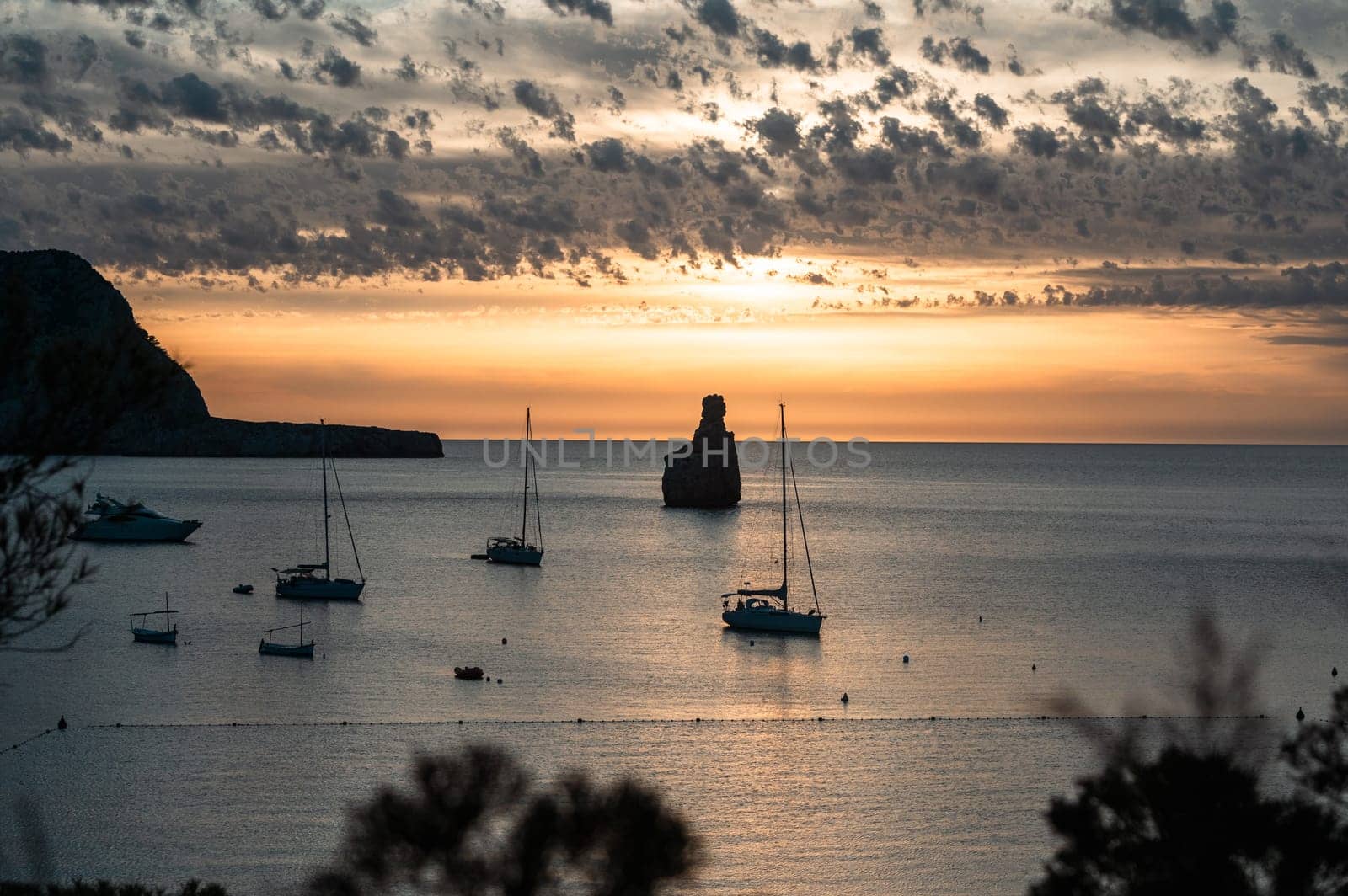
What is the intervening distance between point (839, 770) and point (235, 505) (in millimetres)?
149724

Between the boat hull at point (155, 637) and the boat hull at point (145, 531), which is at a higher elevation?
the boat hull at point (145, 531)

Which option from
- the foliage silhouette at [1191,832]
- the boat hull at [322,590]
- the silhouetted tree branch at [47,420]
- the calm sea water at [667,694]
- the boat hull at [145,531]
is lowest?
the calm sea water at [667,694]

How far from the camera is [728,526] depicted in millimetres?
146000

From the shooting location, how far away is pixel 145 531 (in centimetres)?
12219

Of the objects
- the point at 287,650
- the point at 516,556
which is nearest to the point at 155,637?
the point at 287,650

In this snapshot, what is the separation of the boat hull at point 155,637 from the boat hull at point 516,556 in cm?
4095

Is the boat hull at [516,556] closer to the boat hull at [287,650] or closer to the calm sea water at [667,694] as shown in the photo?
the calm sea water at [667,694]

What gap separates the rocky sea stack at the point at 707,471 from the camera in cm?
14612

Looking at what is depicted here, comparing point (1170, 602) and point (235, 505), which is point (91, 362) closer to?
point (1170, 602)

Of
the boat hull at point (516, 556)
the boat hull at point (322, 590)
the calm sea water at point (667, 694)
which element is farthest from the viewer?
the boat hull at point (516, 556)

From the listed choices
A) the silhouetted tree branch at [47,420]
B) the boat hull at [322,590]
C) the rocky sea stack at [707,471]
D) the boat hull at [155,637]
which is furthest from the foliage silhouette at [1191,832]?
the rocky sea stack at [707,471]

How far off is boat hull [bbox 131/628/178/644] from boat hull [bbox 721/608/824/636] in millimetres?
28940

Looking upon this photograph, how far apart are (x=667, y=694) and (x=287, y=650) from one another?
64.7ft

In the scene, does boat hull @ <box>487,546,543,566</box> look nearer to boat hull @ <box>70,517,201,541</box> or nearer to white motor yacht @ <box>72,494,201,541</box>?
white motor yacht @ <box>72,494,201,541</box>
